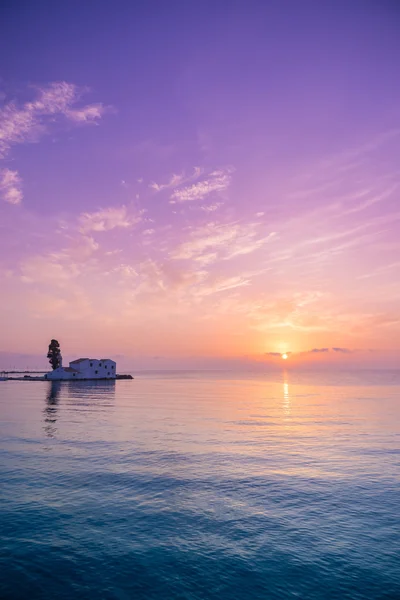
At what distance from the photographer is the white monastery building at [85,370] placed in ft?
574

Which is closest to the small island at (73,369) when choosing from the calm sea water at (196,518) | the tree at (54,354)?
the tree at (54,354)

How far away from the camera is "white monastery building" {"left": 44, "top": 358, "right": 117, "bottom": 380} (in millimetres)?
174875

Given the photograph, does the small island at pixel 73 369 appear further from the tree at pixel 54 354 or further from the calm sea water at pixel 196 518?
the calm sea water at pixel 196 518

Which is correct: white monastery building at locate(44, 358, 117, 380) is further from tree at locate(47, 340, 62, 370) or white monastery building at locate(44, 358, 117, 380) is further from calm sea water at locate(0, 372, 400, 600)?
calm sea water at locate(0, 372, 400, 600)

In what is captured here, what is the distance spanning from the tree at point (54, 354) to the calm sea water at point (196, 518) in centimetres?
13357

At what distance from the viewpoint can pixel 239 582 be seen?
1694 cm

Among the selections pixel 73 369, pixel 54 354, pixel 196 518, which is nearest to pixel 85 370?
pixel 73 369

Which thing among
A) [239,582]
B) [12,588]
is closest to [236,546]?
[239,582]

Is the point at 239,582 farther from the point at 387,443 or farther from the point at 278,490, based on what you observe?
the point at 387,443

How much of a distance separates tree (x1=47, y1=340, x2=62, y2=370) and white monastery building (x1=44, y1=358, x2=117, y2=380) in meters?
3.71

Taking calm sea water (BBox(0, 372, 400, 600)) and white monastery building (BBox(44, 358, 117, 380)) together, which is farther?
white monastery building (BBox(44, 358, 117, 380))

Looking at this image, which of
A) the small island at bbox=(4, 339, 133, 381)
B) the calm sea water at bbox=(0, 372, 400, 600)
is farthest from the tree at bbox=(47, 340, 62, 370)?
the calm sea water at bbox=(0, 372, 400, 600)

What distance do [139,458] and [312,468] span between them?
56.1ft

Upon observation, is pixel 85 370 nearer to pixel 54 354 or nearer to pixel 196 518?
pixel 54 354
